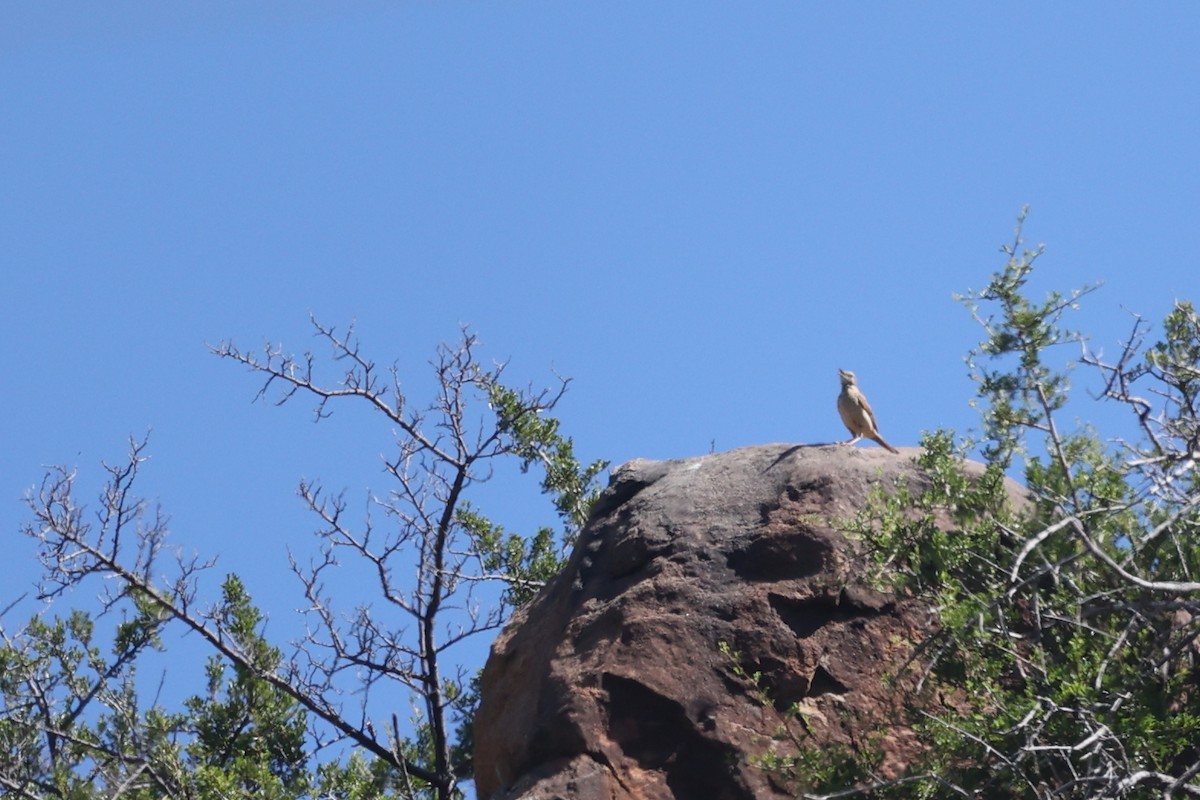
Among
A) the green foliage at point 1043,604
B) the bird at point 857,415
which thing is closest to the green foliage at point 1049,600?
the green foliage at point 1043,604

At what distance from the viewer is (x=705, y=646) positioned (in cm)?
906

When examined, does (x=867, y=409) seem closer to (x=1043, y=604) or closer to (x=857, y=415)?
(x=857, y=415)

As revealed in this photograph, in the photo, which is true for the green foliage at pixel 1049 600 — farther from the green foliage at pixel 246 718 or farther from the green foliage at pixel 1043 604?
the green foliage at pixel 246 718

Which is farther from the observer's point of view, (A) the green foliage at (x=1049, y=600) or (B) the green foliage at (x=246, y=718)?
(B) the green foliage at (x=246, y=718)

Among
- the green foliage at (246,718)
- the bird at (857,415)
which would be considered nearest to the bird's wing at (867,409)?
the bird at (857,415)

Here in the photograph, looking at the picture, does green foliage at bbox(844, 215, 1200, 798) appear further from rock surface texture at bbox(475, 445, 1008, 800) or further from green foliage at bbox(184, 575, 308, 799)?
green foliage at bbox(184, 575, 308, 799)

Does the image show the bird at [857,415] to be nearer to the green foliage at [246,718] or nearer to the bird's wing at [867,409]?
the bird's wing at [867,409]

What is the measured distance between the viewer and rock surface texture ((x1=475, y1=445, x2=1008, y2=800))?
8750 millimetres

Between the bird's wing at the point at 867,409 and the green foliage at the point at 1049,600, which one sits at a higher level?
the bird's wing at the point at 867,409

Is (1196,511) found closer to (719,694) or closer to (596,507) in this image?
(719,694)

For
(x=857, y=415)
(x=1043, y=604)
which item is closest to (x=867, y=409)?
(x=857, y=415)

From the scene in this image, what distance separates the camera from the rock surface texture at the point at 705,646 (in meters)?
8.75

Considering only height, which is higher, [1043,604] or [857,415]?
[857,415]

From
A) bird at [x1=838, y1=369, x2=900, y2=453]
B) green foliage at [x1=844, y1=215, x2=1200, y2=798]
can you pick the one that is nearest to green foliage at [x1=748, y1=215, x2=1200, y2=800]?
green foliage at [x1=844, y1=215, x2=1200, y2=798]
